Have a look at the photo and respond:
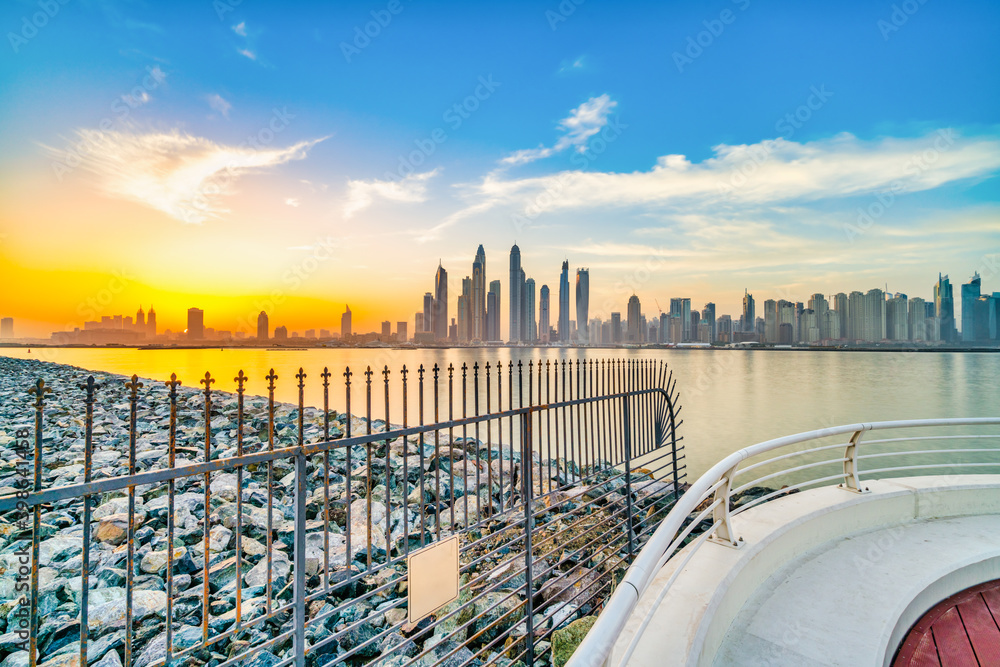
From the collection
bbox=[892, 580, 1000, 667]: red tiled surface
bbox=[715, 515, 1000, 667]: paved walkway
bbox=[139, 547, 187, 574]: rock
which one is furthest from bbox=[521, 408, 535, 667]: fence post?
bbox=[139, 547, 187, 574]: rock

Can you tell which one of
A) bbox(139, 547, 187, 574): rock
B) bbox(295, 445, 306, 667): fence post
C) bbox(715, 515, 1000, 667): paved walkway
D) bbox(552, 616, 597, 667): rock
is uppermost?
bbox(295, 445, 306, 667): fence post

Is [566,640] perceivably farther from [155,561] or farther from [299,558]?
[155,561]

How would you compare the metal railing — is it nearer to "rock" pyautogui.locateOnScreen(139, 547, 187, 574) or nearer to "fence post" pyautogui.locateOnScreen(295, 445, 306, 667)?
"fence post" pyautogui.locateOnScreen(295, 445, 306, 667)

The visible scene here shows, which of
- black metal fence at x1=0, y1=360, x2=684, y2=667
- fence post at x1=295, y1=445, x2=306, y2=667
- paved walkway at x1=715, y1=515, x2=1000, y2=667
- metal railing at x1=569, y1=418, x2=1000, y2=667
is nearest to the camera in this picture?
metal railing at x1=569, y1=418, x2=1000, y2=667

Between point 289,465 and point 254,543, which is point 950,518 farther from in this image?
point 289,465

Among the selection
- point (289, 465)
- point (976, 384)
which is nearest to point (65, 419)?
point (289, 465)

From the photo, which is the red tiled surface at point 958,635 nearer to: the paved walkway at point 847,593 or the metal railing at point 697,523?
the paved walkway at point 847,593

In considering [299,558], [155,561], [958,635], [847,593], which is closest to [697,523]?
[847,593]
